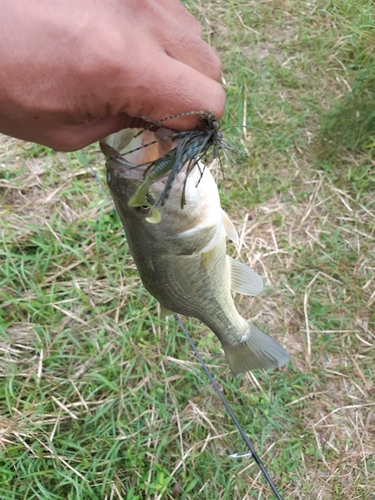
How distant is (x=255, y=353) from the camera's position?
215cm

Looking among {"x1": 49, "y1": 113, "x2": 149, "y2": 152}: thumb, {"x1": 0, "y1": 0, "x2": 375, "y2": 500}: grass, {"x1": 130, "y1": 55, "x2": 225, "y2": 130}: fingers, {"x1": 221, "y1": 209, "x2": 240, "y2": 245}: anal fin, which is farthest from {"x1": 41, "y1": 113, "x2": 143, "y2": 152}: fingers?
{"x1": 0, "y1": 0, "x2": 375, "y2": 500}: grass

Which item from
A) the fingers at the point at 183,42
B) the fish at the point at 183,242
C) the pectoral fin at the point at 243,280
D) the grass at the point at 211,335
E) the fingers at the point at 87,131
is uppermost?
the fingers at the point at 183,42

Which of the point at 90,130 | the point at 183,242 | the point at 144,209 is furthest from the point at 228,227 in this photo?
the point at 90,130

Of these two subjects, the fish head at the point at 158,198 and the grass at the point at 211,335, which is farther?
the grass at the point at 211,335

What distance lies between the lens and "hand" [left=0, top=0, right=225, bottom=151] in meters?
0.98

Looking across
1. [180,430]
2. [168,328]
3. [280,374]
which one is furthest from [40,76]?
[280,374]

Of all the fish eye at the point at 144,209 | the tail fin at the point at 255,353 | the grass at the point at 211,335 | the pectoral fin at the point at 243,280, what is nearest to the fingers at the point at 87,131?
the fish eye at the point at 144,209

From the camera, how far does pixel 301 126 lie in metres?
3.64

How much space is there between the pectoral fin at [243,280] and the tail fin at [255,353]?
278mm

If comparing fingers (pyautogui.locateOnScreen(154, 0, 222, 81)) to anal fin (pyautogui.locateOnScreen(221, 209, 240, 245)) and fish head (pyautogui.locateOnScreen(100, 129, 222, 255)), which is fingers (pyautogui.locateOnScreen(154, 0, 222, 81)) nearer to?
fish head (pyautogui.locateOnScreen(100, 129, 222, 255))

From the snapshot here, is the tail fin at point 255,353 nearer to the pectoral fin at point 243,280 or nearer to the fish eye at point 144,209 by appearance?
the pectoral fin at point 243,280

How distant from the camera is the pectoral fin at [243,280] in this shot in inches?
79.0

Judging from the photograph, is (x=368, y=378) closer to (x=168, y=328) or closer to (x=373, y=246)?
(x=373, y=246)

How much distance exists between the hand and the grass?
154cm
